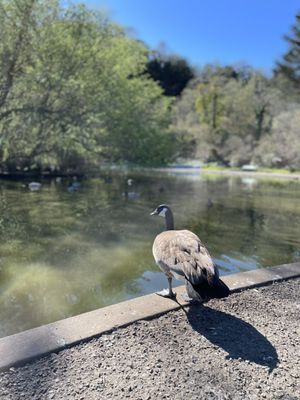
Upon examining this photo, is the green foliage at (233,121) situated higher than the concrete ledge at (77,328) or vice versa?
the green foliage at (233,121)

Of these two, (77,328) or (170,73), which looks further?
(170,73)

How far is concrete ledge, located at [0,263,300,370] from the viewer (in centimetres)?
291

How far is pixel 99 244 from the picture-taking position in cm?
850

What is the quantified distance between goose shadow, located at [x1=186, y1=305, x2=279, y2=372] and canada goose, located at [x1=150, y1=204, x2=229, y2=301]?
8.5 inches

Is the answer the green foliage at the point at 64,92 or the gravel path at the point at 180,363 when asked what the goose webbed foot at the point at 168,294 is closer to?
the gravel path at the point at 180,363

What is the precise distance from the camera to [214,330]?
136 inches

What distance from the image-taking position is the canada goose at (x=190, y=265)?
3410 millimetres

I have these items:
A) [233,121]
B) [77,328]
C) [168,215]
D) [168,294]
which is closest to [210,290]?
[168,294]

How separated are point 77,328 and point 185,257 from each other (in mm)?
1307

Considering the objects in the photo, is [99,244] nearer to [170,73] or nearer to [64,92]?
[64,92]

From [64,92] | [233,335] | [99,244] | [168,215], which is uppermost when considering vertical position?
[64,92]

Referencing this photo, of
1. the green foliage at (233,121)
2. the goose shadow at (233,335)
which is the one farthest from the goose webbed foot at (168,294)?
the green foliage at (233,121)

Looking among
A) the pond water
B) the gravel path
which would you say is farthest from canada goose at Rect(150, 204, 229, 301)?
the pond water

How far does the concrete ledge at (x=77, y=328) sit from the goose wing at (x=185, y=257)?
1.53 ft
